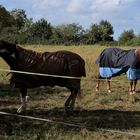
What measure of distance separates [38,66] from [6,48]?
80 centimetres

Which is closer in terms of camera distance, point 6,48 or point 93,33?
point 6,48

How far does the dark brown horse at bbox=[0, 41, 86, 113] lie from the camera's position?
9.70 m

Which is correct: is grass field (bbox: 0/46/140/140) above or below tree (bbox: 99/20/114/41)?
below

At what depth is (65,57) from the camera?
10.0 meters

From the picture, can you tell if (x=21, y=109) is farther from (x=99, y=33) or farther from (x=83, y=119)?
(x=99, y=33)

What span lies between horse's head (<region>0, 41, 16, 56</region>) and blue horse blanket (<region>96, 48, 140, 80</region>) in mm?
4651

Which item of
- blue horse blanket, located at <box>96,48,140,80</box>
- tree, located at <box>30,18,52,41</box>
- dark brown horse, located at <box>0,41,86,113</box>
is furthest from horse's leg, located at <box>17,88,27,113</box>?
tree, located at <box>30,18,52,41</box>

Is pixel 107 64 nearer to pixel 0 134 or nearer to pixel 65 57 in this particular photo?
pixel 65 57

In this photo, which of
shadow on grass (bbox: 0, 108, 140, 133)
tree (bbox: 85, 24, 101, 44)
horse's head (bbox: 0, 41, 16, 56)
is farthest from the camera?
tree (bbox: 85, 24, 101, 44)

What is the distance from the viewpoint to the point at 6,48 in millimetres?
9586

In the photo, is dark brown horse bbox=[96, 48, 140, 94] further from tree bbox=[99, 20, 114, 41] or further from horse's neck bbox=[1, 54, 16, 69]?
tree bbox=[99, 20, 114, 41]

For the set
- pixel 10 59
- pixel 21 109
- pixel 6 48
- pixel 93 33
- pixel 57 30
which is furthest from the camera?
pixel 57 30

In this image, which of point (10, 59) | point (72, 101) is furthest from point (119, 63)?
point (10, 59)

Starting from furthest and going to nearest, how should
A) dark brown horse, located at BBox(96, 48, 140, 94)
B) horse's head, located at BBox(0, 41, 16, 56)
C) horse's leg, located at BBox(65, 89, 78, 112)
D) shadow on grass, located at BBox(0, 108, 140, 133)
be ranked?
dark brown horse, located at BBox(96, 48, 140, 94), horse's leg, located at BBox(65, 89, 78, 112), horse's head, located at BBox(0, 41, 16, 56), shadow on grass, located at BBox(0, 108, 140, 133)
